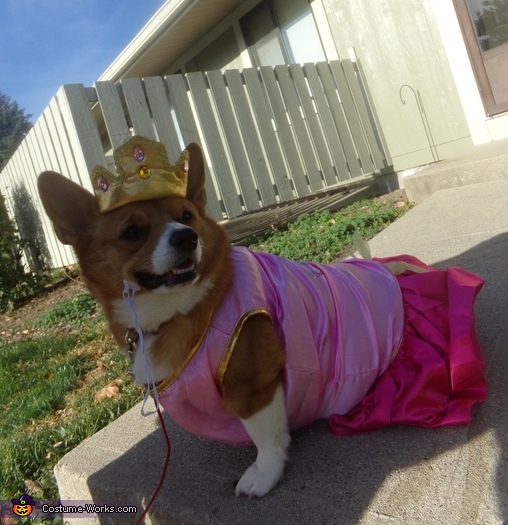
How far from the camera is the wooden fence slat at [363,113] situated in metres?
7.60

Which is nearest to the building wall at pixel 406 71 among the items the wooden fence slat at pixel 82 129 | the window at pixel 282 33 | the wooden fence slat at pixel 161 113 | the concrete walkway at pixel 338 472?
the window at pixel 282 33

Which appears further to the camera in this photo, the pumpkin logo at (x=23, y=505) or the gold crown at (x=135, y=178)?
the pumpkin logo at (x=23, y=505)

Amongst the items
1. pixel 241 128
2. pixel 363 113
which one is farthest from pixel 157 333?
pixel 363 113

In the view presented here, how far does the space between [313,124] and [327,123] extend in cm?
22

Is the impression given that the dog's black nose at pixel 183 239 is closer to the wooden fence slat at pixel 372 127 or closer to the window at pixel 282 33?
the wooden fence slat at pixel 372 127

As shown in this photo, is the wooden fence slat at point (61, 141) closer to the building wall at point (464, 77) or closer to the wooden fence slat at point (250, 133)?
the wooden fence slat at point (250, 133)

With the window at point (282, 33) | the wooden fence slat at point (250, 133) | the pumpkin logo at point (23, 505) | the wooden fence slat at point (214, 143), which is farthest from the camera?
the window at point (282, 33)

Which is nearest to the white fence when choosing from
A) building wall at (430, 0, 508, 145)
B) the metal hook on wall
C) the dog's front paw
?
the metal hook on wall

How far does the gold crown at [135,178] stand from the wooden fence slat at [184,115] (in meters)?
3.94

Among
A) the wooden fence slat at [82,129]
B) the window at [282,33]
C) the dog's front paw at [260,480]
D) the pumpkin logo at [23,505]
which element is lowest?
the pumpkin logo at [23,505]

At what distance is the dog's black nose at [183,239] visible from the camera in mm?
1875

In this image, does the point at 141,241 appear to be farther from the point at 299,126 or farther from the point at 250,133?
the point at 299,126

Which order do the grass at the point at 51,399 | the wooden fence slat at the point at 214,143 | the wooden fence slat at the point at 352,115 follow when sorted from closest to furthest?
the grass at the point at 51,399 < the wooden fence slat at the point at 214,143 < the wooden fence slat at the point at 352,115

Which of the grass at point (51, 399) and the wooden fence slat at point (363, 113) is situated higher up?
the wooden fence slat at point (363, 113)
